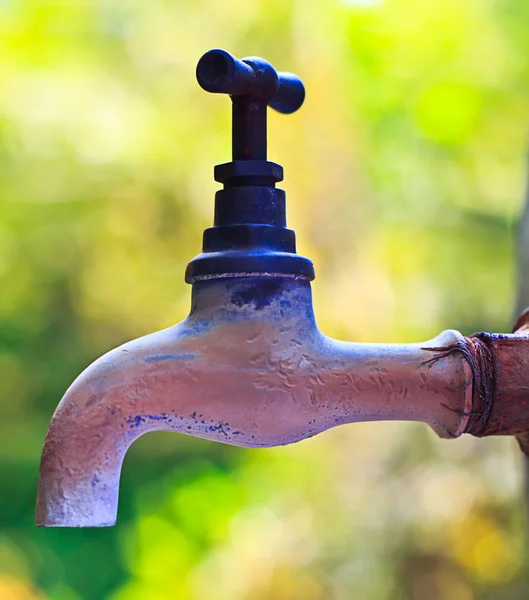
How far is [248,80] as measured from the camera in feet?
1.57

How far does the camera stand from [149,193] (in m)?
2.08

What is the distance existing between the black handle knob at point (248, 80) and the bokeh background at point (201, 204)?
1419 mm

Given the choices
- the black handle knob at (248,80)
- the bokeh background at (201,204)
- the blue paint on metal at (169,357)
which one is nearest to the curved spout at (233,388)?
the blue paint on metal at (169,357)

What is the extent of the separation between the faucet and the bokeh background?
1.42m

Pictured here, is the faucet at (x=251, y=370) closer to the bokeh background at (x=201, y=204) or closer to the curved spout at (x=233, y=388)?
the curved spout at (x=233, y=388)

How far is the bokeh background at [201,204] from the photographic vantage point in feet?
6.41

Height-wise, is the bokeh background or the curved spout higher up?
the bokeh background

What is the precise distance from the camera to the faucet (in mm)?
463

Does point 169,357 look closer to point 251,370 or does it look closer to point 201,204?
point 251,370

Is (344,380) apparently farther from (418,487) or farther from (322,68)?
(322,68)

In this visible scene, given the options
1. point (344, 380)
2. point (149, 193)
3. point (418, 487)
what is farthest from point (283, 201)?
point (149, 193)

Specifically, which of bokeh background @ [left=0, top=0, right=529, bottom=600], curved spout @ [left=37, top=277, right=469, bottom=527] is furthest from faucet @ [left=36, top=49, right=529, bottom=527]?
bokeh background @ [left=0, top=0, right=529, bottom=600]

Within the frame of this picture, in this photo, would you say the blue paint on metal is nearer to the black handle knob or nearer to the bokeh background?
the black handle knob

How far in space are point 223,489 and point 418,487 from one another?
0.63m
